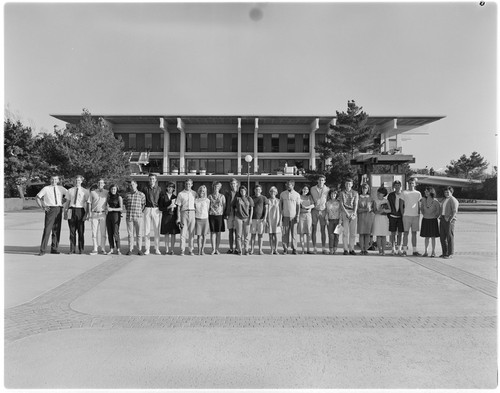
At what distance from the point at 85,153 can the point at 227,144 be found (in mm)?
19465

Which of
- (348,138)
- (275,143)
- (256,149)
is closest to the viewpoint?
(348,138)

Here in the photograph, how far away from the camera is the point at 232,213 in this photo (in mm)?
10289

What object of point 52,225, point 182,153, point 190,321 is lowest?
point 190,321

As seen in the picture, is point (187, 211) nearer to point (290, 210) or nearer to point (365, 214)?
point (290, 210)

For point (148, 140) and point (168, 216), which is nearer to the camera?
point (168, 216)

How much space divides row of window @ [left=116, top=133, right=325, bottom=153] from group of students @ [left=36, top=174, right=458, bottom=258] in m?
39.7

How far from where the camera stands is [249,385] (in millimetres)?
3482

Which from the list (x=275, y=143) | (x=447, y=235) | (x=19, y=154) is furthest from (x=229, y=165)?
(x=447, y=235)

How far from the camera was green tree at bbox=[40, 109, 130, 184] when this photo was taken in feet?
109

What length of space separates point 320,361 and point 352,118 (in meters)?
36.9

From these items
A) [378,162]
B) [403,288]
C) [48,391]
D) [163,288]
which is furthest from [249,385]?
[378,162]

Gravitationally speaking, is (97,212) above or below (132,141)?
below

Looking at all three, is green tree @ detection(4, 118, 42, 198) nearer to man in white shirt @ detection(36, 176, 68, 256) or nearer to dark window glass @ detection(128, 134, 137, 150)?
dark window glass @ detection(128, 134, 137, 150)

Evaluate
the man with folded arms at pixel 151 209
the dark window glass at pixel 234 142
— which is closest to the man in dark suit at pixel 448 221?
the man with folded arms at pixel 151 209
